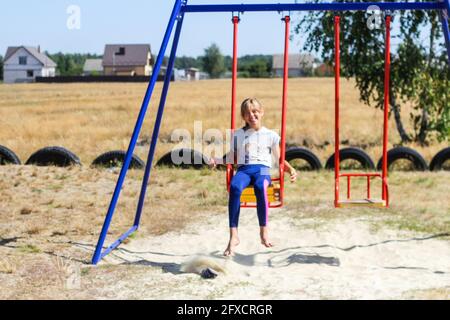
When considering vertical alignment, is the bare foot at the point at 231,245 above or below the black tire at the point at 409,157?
below

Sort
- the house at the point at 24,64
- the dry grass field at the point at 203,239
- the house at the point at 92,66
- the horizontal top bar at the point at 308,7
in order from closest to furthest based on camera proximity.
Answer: the dry grass field at the point at 203,239, the horizontal top bar at the point at 308,7, the house at the point at 24,64, the house at the point at 92,66

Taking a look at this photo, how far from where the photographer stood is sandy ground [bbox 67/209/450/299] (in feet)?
17.0

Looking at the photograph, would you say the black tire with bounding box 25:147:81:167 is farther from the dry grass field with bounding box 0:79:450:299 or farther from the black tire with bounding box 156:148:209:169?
the black tire with bounding box 156:148:209:169

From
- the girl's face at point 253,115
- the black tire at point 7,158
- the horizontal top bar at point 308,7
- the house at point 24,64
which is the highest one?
the house at point 24,64

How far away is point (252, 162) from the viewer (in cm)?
604

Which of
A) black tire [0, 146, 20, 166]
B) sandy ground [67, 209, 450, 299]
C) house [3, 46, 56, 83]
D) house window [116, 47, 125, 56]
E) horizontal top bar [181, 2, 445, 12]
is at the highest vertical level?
house window [116, 47, 125, 56]

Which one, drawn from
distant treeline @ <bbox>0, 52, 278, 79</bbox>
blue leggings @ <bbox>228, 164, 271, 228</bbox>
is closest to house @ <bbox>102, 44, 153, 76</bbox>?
distant treeline @ <bbox>0, 52, 278, 79</bbox>

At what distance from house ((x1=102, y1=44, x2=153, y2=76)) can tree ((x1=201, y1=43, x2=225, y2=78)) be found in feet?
47.7

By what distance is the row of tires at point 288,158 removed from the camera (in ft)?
37.2

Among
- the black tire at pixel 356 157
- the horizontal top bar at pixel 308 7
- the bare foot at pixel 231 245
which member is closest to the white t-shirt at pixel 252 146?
the bare foot at pixel 231 245

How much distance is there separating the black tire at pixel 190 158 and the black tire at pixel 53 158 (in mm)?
1492

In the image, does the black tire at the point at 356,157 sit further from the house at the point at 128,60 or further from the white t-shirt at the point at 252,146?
the house at the point at 128,60

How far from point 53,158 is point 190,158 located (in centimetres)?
240
